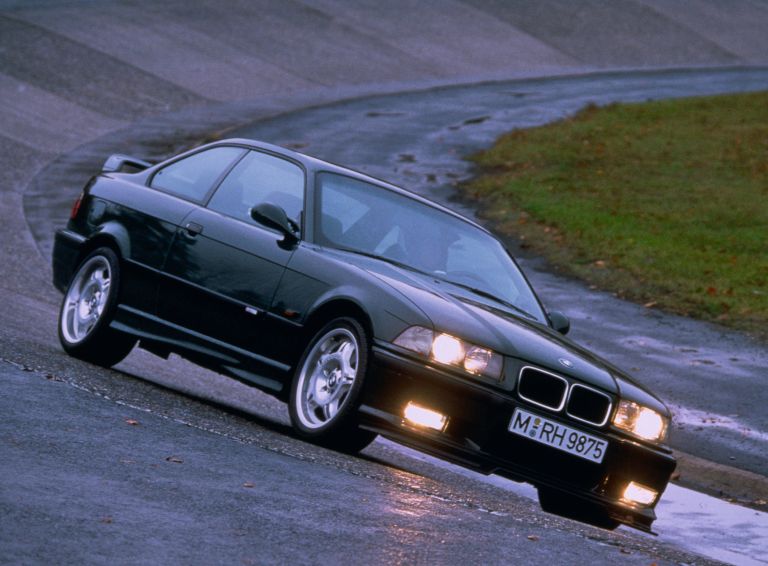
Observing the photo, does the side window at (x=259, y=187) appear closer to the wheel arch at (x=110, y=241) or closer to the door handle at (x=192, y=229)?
the door handle at (x=192, y=229)

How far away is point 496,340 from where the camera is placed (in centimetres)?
801

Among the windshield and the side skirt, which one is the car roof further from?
the side skirt

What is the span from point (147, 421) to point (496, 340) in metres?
1.75

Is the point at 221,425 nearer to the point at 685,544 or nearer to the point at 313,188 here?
the point at 313,188

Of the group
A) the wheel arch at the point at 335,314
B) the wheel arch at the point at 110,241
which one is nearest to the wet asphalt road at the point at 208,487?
the wheel arch at the point at 335,314

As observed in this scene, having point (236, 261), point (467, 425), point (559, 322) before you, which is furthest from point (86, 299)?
point (467, 425)

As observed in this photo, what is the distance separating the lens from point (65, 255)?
10.6 m

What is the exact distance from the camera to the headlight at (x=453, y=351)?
7914 mm

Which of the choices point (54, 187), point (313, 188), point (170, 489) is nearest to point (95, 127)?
point (54, 187)

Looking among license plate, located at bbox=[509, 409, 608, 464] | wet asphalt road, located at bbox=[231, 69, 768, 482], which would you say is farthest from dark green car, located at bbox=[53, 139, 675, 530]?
wet asphalt road, located at bbox=[231, 69, 768, 482]

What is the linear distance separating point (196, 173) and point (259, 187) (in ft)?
2.24

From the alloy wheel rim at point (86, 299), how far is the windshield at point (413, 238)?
165 centimetres

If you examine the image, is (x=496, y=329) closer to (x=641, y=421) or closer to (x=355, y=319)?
(x=355, y=319)

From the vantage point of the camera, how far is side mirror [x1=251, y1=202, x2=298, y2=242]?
8820mm
